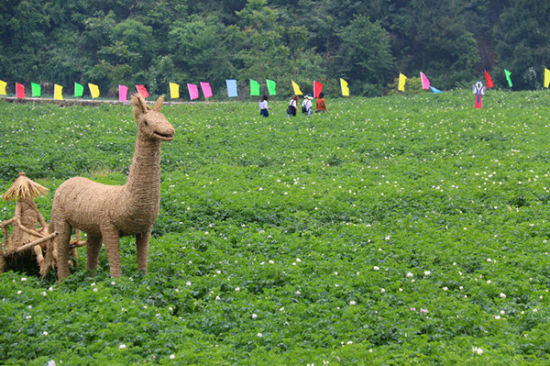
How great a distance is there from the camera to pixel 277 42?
54.3 metres

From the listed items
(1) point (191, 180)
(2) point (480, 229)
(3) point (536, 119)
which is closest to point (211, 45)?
(3) point (536, 119)

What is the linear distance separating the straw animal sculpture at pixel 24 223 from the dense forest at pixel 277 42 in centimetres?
4101

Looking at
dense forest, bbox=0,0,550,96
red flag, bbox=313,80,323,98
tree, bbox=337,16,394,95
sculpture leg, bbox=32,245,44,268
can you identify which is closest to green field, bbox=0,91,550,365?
sculpture leg, bbox=32,245,44,268

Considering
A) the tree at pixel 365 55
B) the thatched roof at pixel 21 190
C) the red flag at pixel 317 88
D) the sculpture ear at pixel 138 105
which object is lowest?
the thatched roof at pixel 21 190

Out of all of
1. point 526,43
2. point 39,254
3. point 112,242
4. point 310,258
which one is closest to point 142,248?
point 112,242

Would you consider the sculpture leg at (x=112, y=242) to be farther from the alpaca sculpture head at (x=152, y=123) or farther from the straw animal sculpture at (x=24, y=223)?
the alpaca sculpture head at (x=152, y=123)

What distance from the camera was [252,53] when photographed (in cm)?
5344

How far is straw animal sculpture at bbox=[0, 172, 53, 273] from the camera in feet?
30.1

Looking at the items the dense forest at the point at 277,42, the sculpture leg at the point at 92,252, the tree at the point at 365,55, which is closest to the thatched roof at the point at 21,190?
the sculpture leg at the point at 92,252

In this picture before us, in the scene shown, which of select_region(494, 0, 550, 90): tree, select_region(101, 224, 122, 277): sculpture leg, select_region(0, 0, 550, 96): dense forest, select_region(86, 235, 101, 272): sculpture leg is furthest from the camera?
select_region(0, 0, 550, 96): dense forest

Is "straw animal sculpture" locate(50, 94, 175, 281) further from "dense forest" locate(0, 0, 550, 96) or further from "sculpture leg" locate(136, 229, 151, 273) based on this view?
"dense forest" locate(0, 0, 550, 96)

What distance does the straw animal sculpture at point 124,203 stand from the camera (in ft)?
27.2

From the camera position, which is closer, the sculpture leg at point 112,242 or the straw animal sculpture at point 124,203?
the straw animal sculpture at point 124,203

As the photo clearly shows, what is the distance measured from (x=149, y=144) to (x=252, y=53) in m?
46.8
